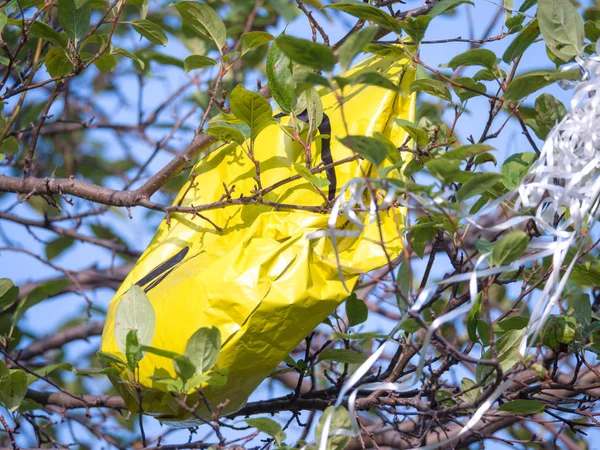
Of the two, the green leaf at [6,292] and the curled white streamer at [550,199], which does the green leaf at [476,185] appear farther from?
the green leaf at [6,292]

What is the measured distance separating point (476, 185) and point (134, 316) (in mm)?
384

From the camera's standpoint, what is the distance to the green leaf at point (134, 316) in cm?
74

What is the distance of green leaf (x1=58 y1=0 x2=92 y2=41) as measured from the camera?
91 centimetres

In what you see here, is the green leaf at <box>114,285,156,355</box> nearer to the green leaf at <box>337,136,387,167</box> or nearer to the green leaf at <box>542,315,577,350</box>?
the green leaf at <box>337,136,387,167</box>

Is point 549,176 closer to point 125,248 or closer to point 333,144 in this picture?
point 333,144

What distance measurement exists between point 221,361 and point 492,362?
0.30 meters

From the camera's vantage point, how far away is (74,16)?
917 mm

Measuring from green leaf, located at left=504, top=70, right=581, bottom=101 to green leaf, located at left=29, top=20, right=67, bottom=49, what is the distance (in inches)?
23.2

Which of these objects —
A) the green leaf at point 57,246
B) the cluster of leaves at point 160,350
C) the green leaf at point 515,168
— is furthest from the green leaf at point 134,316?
the green leaf at point 57,246

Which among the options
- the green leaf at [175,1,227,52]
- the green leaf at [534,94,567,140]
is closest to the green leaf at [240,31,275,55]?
the green leaf at [175,1,227,52]

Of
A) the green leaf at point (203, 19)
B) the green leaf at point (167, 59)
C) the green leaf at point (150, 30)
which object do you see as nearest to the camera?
the green leaf at point (203, 19)

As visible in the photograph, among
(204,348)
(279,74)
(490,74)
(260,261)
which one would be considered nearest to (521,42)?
(490,74)

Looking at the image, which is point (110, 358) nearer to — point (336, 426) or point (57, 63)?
point (336, 426)

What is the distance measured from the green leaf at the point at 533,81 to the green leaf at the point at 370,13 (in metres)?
0.15
